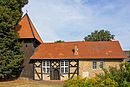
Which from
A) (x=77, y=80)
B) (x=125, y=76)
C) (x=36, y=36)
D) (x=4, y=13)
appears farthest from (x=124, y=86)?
(x=36, y=36)

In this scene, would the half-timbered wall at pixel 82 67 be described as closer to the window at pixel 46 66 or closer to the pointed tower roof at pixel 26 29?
the window at pixel 46 66

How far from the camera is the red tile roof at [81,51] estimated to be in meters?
42.7

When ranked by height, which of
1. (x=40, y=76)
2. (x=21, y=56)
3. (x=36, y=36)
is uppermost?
(x=36, y=36)

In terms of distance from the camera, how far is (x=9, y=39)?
1515 inches

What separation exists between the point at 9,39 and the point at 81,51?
11306mm

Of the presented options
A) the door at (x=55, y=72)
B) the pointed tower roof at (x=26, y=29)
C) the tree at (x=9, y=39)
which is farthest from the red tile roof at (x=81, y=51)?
the tree at (x=9, y=39)

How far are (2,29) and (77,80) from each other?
75.4 ft

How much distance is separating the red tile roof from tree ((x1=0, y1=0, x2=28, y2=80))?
15.6 feet

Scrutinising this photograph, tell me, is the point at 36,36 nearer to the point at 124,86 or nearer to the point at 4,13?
the point at 4,13

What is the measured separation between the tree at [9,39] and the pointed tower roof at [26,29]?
12.9 feet

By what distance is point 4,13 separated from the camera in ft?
124

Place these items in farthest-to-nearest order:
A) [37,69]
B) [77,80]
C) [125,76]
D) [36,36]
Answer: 1. [36,36]
2. [37,69]
3. [77,80]
4. [125,76]

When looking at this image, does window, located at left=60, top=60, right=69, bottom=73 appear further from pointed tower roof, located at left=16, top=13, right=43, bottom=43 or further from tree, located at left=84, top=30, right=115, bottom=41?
tree, located at left=84, top=30, right=115, bottom=41

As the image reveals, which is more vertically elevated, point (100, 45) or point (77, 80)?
point (100, 45)
